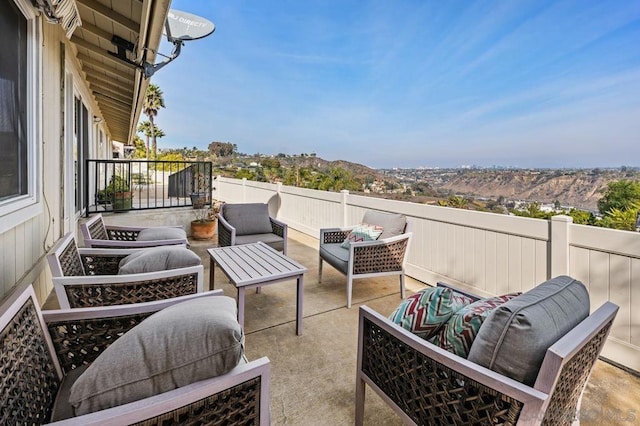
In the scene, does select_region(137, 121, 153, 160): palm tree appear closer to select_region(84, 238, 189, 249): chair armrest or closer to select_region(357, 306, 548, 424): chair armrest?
select_region(84, 238, 189, 249): chair armrest

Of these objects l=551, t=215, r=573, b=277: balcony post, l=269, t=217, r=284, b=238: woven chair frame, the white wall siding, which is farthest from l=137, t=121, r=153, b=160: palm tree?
the white wall siding

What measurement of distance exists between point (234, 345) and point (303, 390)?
1.29m

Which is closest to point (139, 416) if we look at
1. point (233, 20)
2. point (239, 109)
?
point (233, 20)

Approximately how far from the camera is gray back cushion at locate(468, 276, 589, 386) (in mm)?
1086

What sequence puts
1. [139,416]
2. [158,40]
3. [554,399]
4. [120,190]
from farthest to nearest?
1. [120,190]
2. [158,40]
3. [554,399]
4. [139,416]

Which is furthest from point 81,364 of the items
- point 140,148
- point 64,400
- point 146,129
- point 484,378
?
point 140,148

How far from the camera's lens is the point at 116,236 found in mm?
3633

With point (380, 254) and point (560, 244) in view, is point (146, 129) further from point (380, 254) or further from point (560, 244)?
point (560, 244)

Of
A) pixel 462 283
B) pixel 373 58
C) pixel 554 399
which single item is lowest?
pixel 462 283

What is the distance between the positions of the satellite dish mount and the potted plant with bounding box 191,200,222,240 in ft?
9.81

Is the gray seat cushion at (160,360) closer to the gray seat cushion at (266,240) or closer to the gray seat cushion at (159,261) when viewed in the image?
the gray seat cushion at (159,261)

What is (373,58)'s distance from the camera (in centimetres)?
1292

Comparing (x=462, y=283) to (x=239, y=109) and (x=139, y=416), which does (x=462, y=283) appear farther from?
(x=239, y=109)

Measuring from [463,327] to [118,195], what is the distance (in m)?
6.19
